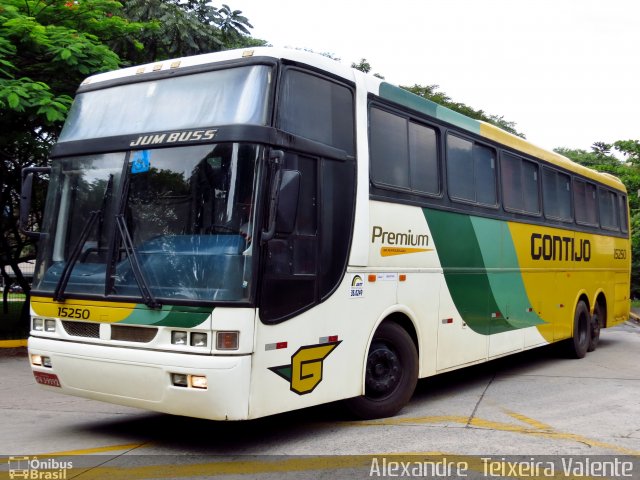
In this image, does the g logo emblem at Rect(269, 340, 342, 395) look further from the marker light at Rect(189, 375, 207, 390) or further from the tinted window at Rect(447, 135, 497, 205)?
the tinted window at Rect(447, 135, 497, 205)

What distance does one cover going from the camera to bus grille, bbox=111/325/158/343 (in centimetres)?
576

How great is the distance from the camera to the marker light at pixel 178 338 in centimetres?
561

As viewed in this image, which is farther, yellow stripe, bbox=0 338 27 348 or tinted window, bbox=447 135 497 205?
yellow stripe, bbox=0 338 27 348

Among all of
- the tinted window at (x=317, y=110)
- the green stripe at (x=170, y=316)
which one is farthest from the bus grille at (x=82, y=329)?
the tinted window at (x=317, y=110)

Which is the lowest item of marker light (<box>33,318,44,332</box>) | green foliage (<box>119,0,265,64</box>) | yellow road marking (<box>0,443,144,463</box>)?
yellow road marking (<box>0,443,144,463</box>)

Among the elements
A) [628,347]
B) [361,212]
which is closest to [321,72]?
[361,212]

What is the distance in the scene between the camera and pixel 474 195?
9133mm

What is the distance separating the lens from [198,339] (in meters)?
5.55

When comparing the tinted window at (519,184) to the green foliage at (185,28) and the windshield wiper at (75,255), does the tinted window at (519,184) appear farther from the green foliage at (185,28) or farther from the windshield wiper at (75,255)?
the green foliage at (185,28)

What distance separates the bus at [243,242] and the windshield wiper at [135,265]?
0.02 metres

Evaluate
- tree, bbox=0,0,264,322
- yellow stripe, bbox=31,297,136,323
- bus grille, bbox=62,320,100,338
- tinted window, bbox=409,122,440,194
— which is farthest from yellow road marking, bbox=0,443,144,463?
tree, bbox=0,0,264,322

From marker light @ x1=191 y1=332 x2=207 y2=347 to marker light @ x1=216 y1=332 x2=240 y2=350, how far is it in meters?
0.12

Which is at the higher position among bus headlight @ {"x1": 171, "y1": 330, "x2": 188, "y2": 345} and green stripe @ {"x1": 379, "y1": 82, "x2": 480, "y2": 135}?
green stripe @ {"x1": 379, "y1": 82, "x2": 480, "y2": 135}

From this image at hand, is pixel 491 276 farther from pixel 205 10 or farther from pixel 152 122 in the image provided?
pixel 205 10
